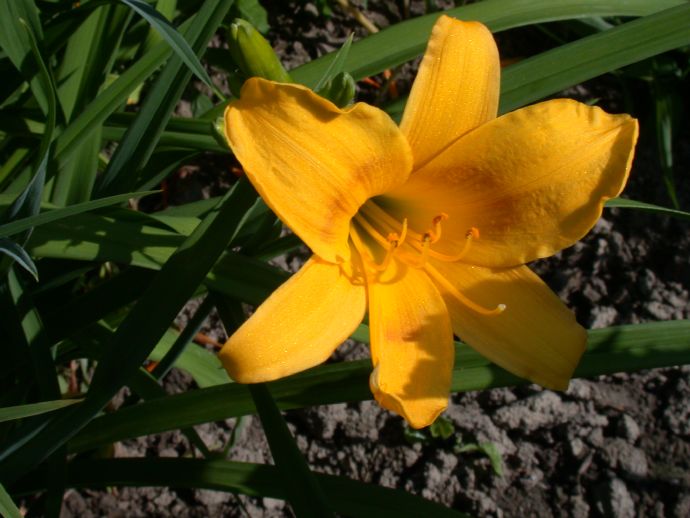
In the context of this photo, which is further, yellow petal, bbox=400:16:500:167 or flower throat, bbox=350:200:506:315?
flower throat, bbox=350:200:506:315

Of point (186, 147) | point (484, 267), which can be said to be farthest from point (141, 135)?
point (484, 267)

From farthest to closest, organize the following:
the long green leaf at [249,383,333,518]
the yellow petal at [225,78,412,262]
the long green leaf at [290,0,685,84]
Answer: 1. the long green leaf at [290,0,685,84]
2. the long green leaf at [249,383,333,518]
3. the yellow petal at [225,78,412,262]

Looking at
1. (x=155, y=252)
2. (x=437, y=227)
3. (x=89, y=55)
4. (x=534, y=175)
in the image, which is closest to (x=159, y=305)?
(x=155, y=252)

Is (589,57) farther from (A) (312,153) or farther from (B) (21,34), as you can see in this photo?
(B) (21,34)

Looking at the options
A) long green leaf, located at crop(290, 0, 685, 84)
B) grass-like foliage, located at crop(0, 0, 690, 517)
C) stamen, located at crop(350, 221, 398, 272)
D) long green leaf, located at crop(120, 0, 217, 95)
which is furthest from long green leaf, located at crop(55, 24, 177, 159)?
stamen, located at crop(350, 221, 398, 272)

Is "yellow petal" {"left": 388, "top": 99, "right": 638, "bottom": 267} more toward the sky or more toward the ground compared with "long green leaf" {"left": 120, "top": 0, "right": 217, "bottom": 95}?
more toward the ground

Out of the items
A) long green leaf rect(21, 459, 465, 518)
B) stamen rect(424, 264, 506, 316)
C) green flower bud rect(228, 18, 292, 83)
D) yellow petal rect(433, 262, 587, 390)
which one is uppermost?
green flower bud rect(228, 18, 292, 83)

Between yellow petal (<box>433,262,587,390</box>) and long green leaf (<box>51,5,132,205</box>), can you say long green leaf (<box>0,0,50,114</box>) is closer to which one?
long green leaf (<box>51,5,132,205</box>)
